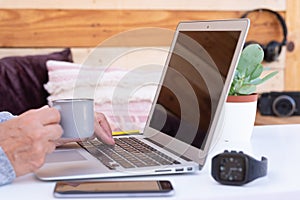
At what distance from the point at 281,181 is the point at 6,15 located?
72.2 inches

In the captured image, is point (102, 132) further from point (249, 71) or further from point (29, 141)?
point (249, 71)

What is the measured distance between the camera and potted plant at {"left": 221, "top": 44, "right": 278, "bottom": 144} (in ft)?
3.98

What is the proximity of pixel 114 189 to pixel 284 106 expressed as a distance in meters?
1.83

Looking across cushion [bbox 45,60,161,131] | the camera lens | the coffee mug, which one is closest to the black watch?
the coffee mug

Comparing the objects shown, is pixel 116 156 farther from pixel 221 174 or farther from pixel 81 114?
pixel 221 174

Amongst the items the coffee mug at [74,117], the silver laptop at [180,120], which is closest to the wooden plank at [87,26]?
the silver laptop at [180,120]

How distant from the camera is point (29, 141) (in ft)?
2.87

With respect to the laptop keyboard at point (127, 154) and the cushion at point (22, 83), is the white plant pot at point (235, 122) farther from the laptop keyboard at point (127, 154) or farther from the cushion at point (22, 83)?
the cushion at point (22, 83)

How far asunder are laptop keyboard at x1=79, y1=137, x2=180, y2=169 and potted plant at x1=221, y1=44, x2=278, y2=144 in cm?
22

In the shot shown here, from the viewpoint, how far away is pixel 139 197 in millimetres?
787

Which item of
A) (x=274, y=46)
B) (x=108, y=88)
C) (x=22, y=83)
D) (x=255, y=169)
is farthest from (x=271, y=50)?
(x=255, y=169)

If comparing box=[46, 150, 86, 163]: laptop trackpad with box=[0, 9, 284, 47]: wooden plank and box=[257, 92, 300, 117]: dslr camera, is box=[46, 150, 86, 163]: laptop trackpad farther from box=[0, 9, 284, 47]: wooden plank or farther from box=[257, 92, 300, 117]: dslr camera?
box=[257, 92, 300, 117]: dslr camera

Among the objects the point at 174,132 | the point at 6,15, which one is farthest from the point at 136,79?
the point at 174,132

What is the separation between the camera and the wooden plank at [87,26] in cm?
239
